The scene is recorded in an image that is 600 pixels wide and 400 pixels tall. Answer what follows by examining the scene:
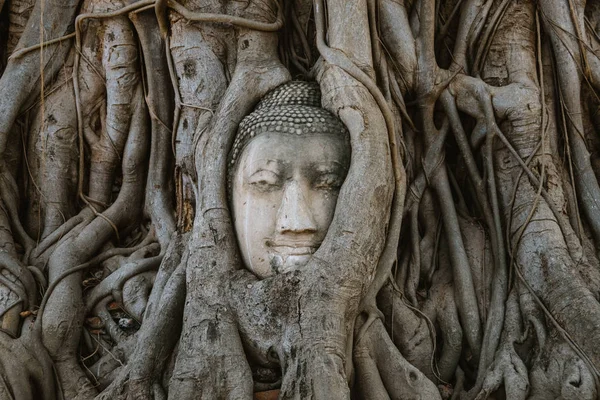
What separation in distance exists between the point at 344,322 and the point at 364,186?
0.54 m

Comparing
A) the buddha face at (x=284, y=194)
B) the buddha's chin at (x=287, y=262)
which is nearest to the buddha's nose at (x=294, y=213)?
the buddha face at (x=284, y=194)

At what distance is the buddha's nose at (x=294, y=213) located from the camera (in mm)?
2770

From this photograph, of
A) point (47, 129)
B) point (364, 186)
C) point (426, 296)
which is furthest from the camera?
point (47, 129)

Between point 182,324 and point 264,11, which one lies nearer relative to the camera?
point 182,324

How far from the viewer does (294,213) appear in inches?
109

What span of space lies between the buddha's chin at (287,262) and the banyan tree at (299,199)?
0.01 metres

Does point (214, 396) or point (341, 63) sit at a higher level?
point (341, 63)

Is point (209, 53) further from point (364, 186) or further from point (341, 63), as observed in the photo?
point (364, 186)

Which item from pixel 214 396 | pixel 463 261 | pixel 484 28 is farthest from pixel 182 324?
pixel 484 28

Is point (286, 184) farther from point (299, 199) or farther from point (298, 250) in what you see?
point (298, 250)

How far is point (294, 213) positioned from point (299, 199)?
7cm

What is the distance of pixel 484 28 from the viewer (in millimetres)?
3645

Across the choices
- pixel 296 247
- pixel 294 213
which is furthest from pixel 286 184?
pixel 296 247

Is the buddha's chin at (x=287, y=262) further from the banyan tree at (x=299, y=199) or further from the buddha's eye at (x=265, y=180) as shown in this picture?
the buddha's eye at (x=265, y=180)
